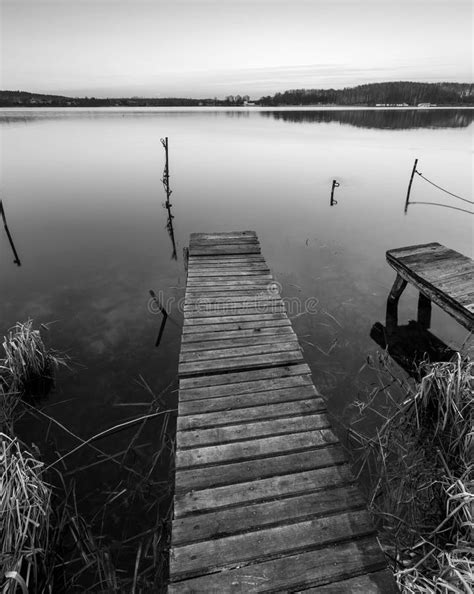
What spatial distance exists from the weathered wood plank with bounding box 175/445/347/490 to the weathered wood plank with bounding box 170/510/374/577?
1.84 feet

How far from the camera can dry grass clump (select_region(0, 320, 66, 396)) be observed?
633 centimetres

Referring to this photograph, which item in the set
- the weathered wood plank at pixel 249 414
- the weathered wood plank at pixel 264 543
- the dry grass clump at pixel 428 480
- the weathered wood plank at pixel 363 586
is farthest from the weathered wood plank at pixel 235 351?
the weathered wood plank at pixel 363 586

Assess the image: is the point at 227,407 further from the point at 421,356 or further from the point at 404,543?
the point at 421,356

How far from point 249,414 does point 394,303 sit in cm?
694

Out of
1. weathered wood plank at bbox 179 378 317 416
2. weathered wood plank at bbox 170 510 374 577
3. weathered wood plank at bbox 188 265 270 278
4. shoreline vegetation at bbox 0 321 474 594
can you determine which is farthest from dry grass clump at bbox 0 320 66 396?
weathered wood plank at bbox 170 510 374 577

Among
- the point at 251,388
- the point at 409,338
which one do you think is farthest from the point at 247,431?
the point at 409,338

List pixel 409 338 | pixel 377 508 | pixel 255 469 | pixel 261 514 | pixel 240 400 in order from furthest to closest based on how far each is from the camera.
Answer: pixel 409 338 → pixel 240 400 → pixel 377 508 → pixel 255 469 → pixel 261 514

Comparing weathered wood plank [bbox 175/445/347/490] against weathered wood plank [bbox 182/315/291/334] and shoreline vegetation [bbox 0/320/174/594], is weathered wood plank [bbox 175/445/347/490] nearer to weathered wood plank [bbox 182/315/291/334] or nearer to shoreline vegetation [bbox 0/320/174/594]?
shoreline vegetation [bbox 0/320/174/594]

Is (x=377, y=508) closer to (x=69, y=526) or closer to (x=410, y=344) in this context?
(x=69, y=526)

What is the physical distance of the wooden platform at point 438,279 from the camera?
22.4 feet

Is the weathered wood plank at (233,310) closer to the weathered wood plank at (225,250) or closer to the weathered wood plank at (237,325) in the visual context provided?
the weathered wood plank at (237,325)

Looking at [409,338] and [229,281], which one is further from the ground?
[229,281]

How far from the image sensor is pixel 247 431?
14.2ft

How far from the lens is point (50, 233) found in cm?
1545
